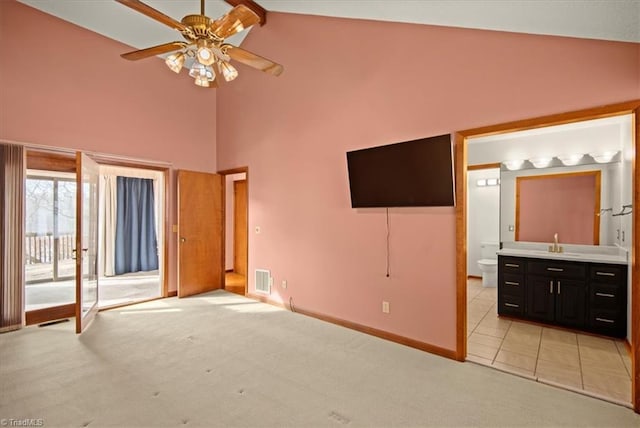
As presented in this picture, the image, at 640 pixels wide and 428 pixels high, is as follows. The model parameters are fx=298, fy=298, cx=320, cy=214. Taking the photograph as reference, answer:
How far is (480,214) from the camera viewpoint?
5.94 m

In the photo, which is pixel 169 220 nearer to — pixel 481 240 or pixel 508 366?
pixel 508 366

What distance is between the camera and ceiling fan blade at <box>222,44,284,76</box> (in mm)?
2607

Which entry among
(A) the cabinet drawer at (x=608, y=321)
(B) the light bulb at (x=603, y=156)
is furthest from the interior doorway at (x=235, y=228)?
(B) the light bulb at (x=603, y=156)

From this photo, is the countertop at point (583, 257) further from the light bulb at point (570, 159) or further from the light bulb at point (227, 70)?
the light bulb at point (227, 70)

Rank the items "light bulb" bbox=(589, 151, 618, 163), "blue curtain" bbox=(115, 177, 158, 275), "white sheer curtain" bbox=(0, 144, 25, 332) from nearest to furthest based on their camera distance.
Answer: "white sheer curtain" bbox=(0, 144, 25, 332) < "light bulb" bbox=(589, 151, 618, 163) < "blue curtain" bbox=(115, 177, 158, 275)

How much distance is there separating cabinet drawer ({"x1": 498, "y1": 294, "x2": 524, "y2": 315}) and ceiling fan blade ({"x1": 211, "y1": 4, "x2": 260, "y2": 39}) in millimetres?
4250

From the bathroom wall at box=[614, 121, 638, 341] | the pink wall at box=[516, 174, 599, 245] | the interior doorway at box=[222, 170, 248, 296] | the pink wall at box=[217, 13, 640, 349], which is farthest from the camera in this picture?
the interior doorway at box=[222, 170, 248, 296]

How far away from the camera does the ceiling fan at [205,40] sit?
7.15 ft

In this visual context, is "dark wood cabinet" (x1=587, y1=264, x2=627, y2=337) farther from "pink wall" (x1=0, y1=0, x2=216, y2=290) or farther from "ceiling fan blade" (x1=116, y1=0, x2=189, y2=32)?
"pink wall" (x1=0, y1=0, x2=216, y2=290)

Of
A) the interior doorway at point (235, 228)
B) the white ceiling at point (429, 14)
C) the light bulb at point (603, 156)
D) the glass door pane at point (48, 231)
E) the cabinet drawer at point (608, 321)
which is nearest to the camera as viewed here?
the white ceiling at point (429, 14)

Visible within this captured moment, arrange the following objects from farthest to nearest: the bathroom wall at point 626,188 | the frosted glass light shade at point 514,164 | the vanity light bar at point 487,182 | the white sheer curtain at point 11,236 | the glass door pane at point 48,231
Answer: the vanity light bar at point 487,182, the glass door pane at point 48,231, the frosted glass light shade at point 514,164, the white sheer curtain at point 11,236, the bathroom wall at point 626,188

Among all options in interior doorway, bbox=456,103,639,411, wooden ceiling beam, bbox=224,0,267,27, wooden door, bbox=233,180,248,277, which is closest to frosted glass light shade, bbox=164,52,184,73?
wooden ceiling beam, bbox=224,0,267,27

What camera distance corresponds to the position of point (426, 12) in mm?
2686

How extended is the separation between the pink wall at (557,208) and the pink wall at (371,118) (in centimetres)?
252
